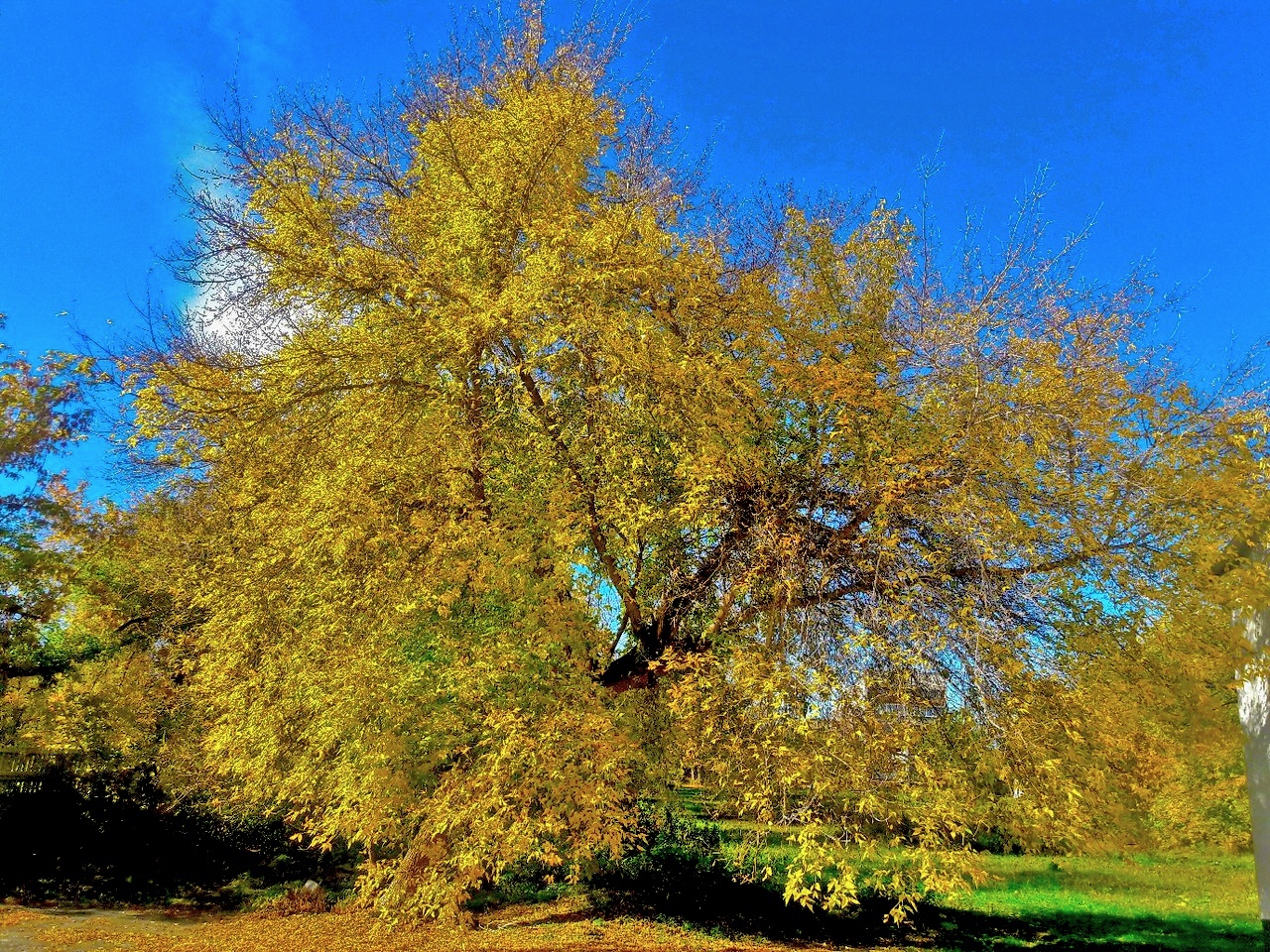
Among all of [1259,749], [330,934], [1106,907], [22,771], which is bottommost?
[1106,907]

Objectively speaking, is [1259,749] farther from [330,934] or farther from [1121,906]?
[330,934]

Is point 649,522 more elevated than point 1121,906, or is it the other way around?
point 649,522

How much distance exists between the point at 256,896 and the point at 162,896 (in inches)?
77.0

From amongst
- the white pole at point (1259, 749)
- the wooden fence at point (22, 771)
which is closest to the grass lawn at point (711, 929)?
the white pole at point (1259, 749)

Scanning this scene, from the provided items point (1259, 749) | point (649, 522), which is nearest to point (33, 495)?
point (649, 522)

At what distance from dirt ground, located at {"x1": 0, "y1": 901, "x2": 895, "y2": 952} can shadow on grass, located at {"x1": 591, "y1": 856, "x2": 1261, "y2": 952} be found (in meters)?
0.91

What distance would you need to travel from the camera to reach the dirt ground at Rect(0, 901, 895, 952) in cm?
994

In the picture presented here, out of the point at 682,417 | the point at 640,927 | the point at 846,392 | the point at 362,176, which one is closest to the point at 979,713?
the point at 846,392

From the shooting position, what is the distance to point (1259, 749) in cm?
1041

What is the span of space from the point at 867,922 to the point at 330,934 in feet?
26.7

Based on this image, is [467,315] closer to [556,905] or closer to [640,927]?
[640,927]

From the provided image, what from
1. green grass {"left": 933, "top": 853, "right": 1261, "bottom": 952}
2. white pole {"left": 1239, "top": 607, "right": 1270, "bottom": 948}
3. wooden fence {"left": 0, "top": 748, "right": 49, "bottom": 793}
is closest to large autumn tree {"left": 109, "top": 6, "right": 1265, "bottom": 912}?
white pole {"left": 1239, "top": 607, "right": 1270, "bottom": 948}

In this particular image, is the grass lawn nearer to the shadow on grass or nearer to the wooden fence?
the shadow on grass

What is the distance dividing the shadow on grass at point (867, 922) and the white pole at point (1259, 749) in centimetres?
94
